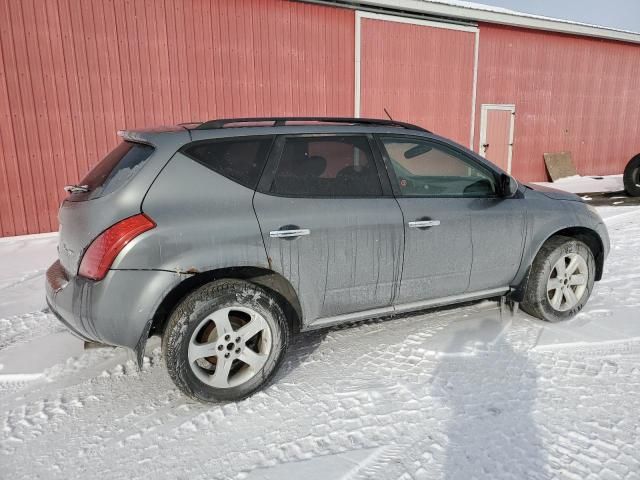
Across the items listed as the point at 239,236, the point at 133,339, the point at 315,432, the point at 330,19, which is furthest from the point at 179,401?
the point at 330,19

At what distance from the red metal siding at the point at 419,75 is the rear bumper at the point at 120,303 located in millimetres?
7847

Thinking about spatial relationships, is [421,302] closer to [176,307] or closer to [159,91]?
[176,307]

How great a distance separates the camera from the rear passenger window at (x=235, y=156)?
2.83m

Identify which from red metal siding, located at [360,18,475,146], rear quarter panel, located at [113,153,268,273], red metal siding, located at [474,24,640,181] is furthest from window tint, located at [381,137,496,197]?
red metal siding, located at [474,24,640,181]

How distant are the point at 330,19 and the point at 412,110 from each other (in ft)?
8.58

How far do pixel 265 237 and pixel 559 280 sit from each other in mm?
2527

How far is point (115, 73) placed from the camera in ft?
23.8

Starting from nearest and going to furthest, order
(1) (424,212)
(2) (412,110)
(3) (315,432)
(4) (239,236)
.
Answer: (3) (315,432), (4) (239,236), (1) (424,212), (2) (412,110)

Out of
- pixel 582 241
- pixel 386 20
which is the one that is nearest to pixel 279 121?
pixel 582 241

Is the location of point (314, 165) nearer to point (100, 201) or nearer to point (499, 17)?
point (100, 201)

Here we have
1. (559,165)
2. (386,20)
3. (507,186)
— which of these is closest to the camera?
(507,186)

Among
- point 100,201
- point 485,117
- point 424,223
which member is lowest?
point 424,223

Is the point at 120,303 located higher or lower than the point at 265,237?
lower

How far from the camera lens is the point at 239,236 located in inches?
109
